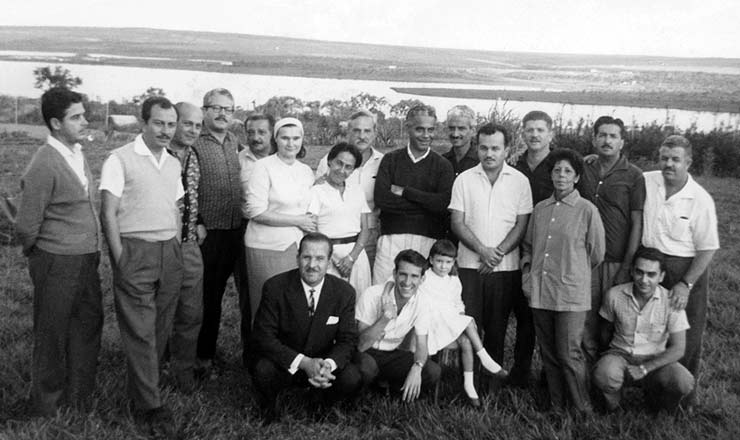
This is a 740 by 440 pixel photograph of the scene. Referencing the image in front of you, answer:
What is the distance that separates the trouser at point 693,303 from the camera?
446cm

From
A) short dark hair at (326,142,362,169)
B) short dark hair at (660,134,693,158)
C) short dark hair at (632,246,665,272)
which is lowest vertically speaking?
short dark hair at (632,246,665,272)

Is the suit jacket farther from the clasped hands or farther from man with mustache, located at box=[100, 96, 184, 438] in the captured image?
man with mustache, located at box=[100, 96, 184, 438]

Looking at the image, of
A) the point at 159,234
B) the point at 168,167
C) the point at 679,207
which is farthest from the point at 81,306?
the point at 679,207

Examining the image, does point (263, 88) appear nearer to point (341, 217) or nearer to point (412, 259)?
point (341, 217)

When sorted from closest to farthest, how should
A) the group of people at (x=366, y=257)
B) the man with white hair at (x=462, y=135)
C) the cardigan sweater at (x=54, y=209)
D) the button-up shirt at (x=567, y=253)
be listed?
the cardigan sweater at (x=54, y=209)
the group of people at (x=366, y=257)
the button-up shirt at (x=567, y=253)
the man with white hair at (x=462, y=135)

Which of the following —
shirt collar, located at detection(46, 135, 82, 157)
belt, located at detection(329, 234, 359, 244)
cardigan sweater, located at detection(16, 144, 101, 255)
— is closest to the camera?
cardigan sweater, located at detection(16, 144, 101, 255)

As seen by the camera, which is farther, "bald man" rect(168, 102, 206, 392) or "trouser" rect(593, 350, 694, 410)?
"bald man" rect(168, 102, 206, 392)

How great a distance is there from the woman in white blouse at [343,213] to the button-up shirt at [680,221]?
2.02 m

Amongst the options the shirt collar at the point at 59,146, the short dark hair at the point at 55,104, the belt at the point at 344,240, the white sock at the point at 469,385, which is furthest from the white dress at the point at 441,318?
the short dark hair at the point at 55,104

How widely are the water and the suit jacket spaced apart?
44.8 feet

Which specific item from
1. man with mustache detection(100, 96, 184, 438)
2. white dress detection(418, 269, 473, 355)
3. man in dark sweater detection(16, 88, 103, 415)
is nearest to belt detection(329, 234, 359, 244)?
white dress detection(418, 269, 473, 355)

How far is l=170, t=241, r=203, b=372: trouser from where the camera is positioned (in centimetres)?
455

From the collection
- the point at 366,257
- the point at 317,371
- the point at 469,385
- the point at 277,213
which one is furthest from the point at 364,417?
the point at 277,213

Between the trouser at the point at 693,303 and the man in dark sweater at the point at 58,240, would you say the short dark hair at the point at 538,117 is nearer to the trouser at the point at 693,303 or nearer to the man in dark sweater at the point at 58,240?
the trouser at the point at 693,303
